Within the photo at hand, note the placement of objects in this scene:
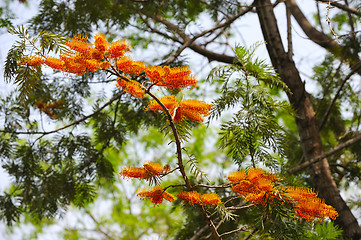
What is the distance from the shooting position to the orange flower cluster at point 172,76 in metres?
1.00

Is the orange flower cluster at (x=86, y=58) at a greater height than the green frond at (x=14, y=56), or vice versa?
the green frond at (x=14, y=56)

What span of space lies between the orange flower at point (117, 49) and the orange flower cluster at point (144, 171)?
327mm

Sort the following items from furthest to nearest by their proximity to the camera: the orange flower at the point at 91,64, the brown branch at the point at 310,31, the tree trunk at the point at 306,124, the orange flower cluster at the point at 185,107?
the brown branch at the point at 310,31 → the tree trunk at the point at 306,124 → the orange flower cluster at the point at 185,107 → the orange flower at the point at 91,64

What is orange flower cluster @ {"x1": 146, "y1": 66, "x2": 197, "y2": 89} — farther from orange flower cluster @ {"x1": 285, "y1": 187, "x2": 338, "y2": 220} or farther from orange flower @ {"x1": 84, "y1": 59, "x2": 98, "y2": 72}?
orange flower cluster @ {"x1": 285, "y1": 187, "x2": 338, "y2": 220}

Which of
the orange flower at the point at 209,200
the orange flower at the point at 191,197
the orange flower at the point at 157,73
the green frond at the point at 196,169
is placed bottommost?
the orange flower at the point at 209,200

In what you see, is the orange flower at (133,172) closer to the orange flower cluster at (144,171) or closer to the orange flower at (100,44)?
the orange flower cluster at (144,171)

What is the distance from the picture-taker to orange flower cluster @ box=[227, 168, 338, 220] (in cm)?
98

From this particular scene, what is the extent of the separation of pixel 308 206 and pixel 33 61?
2.89 feet

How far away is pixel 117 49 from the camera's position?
1.00m

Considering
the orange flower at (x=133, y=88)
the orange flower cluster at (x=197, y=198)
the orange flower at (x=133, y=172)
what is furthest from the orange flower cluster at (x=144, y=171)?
the orange flower at (x=133, y=88)

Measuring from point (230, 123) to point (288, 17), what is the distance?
1.52 meters

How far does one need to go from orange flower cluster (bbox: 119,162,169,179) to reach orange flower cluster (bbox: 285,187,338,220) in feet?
1.26

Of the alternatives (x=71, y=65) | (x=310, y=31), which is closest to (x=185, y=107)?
(x=71, y=65)

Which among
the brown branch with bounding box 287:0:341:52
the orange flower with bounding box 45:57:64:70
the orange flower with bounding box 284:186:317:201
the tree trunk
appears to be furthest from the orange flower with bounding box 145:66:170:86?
the brown branch with bounding box 287:0:341:52
